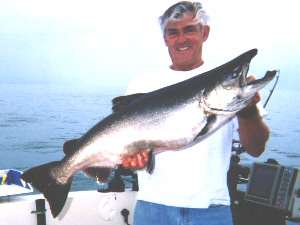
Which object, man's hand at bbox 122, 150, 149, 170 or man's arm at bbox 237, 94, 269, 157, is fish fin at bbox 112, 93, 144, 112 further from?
man's arm at bbox 237, 94, 269, 157

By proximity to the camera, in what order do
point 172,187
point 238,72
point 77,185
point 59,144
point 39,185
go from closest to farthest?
point 238,72 → point 172,187 → point 39,185 → point 77,185 → point 59,144

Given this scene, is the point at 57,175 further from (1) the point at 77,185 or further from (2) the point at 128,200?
(1) the point at 77,185

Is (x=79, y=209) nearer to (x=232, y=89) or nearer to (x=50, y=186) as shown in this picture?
(x=50, y=186)

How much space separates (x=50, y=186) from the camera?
12.6 ft

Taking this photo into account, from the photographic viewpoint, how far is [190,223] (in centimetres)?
354

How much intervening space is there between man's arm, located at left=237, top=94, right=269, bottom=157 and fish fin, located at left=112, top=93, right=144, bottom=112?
90 centimetres

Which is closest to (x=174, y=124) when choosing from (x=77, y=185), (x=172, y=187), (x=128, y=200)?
(x=172, y=187)

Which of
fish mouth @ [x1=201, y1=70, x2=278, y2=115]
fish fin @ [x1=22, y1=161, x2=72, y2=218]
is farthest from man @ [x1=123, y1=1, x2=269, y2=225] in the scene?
fish fin @ [x1=22, y1=161, x2=72, y2=218]

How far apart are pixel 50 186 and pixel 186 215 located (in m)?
1.27

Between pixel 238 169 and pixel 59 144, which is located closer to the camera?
pixel 238 169

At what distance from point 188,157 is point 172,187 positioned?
0.29m

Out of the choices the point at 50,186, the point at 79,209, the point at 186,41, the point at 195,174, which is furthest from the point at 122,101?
the point at 79,209

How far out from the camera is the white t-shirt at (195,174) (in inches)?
140

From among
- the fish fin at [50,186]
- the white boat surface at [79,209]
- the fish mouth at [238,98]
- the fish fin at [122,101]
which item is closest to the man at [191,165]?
the fish mouth at [238,98]
